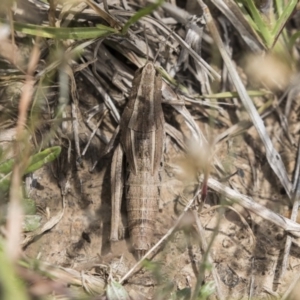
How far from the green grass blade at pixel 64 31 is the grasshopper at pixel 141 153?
0.26 metres

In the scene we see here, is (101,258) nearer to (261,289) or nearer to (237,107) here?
(261,289)

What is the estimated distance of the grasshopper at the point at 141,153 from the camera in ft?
7.42

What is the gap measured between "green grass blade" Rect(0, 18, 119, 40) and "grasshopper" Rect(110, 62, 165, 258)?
0.86 feet

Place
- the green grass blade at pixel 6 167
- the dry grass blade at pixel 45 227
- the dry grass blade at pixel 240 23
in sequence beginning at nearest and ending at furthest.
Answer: the green grass blade at pixel 6 167 < the dry grass blade at pixel 45 227 < the dry grass blade at pixel 240 23

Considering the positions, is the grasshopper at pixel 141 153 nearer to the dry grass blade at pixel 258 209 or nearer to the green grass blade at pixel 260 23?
the dry grass blade at pixel 258 209

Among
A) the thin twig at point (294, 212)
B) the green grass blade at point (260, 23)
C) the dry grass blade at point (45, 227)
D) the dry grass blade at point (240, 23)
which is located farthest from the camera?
the dry grass blade at point (240, 23)

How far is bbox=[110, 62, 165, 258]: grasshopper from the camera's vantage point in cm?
226

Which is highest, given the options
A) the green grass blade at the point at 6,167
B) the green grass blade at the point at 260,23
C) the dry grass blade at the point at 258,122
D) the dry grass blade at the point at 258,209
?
the green grass blade at the point at 260,23

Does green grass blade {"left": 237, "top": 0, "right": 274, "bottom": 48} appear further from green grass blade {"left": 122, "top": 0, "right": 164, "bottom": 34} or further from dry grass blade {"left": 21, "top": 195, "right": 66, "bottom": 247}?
dry grass blade {"left": 21, "top": 195, "right": 66, "bottom": 247}

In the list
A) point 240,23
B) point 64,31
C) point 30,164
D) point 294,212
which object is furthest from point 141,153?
point 240,23

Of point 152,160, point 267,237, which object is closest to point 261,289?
point 267,237

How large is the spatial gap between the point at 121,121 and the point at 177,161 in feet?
1.16

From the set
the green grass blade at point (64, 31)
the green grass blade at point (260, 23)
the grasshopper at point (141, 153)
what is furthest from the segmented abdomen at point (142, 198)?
the green grass blade at point (260, 23)

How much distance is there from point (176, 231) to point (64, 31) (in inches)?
39.4
